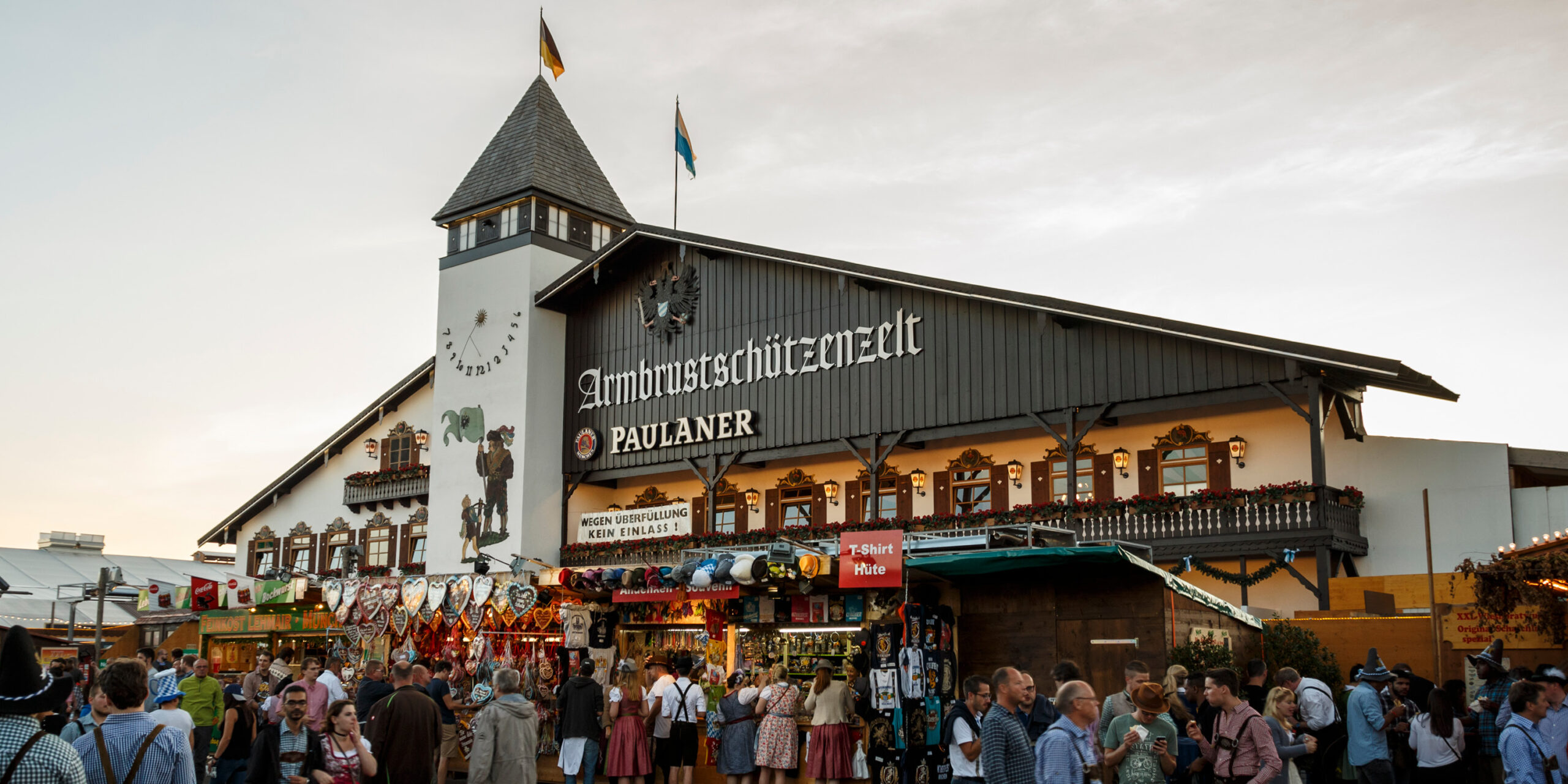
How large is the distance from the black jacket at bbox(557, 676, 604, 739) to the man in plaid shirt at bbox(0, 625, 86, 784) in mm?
8951

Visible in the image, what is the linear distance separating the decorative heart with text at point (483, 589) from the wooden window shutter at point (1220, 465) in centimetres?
1291

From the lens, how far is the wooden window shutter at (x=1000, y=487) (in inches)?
1009

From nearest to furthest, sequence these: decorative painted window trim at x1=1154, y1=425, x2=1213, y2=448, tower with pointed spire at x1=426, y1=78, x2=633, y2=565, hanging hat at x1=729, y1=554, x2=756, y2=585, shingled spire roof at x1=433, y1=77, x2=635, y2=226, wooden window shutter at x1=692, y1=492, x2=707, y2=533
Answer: hanging hat at x1=729, y1=554, x2=756, y2=585 → decorative painted window trim at x1=1154, y1=425, x2=1213, y2=448 → tower with pointed spire at x1=426, y1=78, x2=633, y2=565 → wooden window shutter at x1=692, y1=492, x2=707, y2=533 → shingled spire roof at x1=433, y1=77, x2=635, y2=226

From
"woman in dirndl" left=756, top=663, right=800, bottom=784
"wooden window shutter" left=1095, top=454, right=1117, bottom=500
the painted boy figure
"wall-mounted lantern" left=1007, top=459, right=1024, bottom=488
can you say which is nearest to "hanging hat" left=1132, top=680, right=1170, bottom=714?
"woman in dirndl" left=756, top=663, right=800, bottom=784

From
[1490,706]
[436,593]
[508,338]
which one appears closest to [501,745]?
[1490,706]

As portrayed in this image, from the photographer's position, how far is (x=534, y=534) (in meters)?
29.9

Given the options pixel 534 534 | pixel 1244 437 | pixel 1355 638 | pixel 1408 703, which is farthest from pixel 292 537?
pixel 1408 703

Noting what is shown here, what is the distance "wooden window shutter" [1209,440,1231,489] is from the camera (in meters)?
23.1

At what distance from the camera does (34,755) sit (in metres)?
5.63

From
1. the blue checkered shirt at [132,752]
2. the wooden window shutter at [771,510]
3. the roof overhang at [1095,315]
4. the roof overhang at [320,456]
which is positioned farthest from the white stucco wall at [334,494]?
the blue checkered shirt at [132,752]

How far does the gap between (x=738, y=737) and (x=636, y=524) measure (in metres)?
10.3

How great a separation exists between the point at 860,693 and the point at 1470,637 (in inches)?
318

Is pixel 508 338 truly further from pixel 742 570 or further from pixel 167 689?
pixel 167 689

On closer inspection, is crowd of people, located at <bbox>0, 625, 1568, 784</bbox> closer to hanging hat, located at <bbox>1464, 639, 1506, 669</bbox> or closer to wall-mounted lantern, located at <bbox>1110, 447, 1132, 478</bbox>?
hanging hat, located at <bbox>1464, 639, 1506, 669</bbox>
